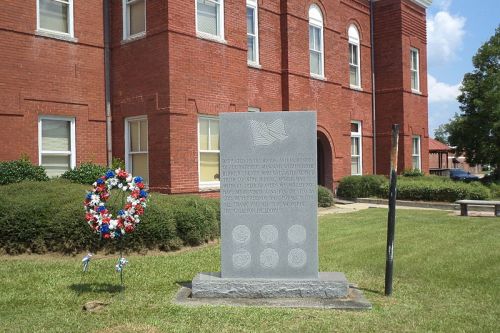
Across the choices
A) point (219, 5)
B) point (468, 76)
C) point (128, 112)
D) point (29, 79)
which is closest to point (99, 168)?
point (128, 112)

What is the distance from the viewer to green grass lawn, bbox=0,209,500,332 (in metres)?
5.40

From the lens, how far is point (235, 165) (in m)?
6.57

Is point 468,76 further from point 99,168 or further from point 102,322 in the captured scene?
point 102,322

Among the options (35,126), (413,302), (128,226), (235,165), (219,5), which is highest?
(219,5)

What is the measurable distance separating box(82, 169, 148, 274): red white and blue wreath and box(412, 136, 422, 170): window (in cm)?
2140

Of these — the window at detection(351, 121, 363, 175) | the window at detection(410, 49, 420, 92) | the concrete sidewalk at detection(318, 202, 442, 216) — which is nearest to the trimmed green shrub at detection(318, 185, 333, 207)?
the concrete sidewalk at detection(318, 202, 442, 216)

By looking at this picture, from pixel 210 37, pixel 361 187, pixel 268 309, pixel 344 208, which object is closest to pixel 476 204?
pixel 344 208

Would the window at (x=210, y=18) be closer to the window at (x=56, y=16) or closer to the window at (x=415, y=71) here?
the window at (x=56, y=16)

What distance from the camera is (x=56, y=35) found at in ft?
45.0

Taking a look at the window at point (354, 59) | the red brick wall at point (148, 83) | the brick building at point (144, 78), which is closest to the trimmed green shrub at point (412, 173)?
the window at point (354, 59)

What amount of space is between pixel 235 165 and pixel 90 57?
950 cm

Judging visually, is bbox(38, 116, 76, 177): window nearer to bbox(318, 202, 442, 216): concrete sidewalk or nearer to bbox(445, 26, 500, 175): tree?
bbox(318, 202, 442, 216): concrete sidewalk

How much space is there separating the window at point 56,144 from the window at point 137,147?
1.49 metres

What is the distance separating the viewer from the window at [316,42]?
1973 centimetres
